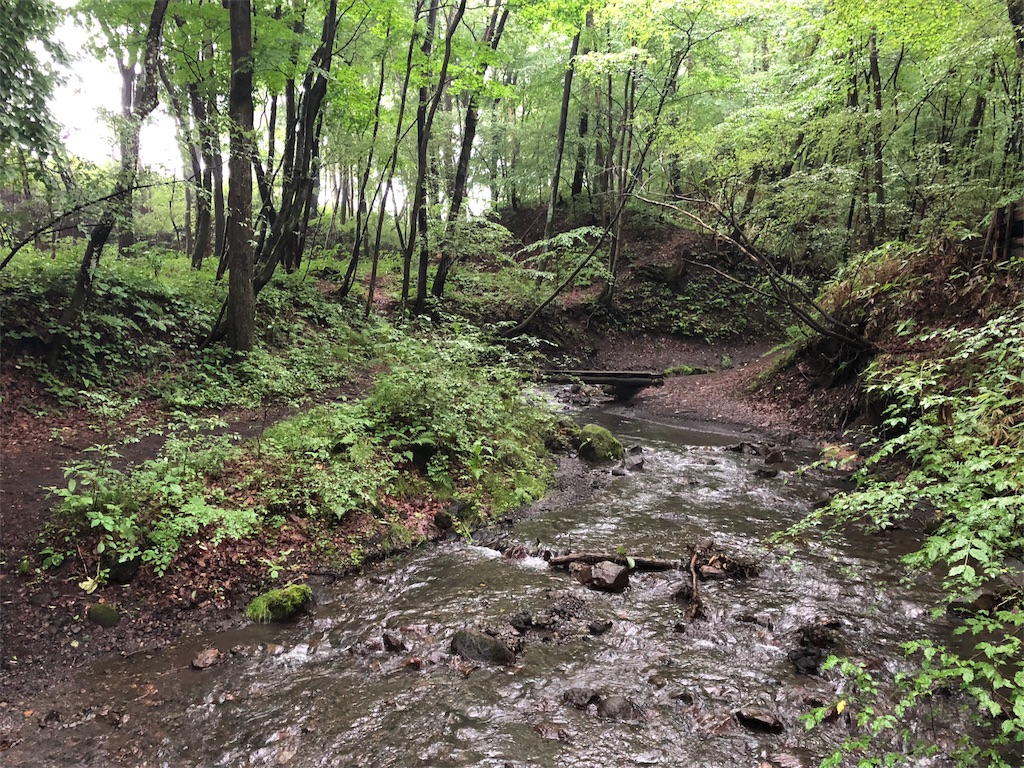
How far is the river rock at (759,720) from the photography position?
3875 millimetres

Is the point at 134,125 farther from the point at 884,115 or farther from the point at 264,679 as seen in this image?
the point at 884,115

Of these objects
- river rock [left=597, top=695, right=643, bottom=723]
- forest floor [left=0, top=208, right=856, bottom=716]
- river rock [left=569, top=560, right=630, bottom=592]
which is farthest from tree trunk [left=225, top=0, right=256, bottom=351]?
river rock [left=597, top=695, right=643, bottom=723]

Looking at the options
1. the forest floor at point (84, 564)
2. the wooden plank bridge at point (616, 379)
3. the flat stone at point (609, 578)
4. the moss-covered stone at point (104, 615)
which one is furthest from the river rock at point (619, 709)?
the wooden plank bridge at point (616, 379)

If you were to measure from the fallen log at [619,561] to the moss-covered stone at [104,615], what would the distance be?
174 inches

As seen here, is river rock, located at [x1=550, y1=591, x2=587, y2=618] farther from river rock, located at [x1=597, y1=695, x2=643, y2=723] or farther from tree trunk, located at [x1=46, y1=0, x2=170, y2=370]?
tree trunk, located at [x1=46, y1=0, x2=170, y2=370]


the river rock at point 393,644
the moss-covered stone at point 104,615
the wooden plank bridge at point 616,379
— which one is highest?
the wooden plank bridge at point 616,379

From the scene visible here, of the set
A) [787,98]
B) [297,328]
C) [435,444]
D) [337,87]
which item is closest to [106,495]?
[435,444]

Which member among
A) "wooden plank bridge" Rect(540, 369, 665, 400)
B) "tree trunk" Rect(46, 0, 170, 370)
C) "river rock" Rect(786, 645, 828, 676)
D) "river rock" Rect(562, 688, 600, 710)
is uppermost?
"tree trunk" Rect(46, 0, 170, 370)

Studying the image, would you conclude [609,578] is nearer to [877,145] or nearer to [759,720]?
[759,720]

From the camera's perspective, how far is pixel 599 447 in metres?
11.4

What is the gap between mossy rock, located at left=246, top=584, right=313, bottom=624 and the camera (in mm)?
5254

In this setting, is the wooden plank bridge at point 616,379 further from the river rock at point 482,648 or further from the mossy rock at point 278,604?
the river rock at point 482,648

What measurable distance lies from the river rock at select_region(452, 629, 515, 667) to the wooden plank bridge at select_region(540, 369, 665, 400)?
14.8 meters

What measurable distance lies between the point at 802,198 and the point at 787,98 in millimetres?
6445
